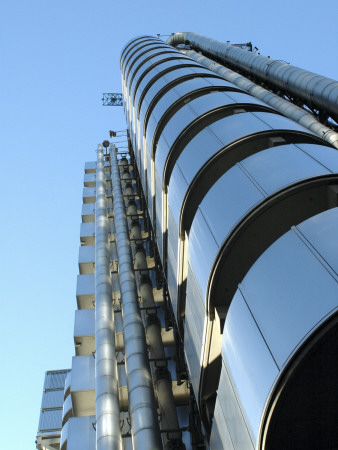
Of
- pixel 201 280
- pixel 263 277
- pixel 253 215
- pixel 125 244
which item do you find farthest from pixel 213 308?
pixel 125 244

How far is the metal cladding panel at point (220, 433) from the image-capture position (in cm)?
998

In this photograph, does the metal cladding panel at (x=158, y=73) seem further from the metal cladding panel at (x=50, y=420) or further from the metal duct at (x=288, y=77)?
the metal cladding panel at (x=50, y=420)

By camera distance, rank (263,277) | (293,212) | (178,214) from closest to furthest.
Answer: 1. (263,277)
2. (293,212)
3. (178,214)

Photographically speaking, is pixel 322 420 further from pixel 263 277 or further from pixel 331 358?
pixel 263 277

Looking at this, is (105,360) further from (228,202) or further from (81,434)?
(228,202)

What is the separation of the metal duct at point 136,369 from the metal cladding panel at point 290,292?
627 cm

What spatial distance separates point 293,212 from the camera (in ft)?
33.5

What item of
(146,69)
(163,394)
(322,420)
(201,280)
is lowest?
(322,420)

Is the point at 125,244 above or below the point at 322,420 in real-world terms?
above

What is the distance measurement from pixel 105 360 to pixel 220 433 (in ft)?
24.7

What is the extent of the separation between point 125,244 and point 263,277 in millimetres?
16244

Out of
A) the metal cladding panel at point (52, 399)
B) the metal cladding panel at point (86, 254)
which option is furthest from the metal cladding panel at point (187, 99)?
the metal cladding panel at point (52, 399)

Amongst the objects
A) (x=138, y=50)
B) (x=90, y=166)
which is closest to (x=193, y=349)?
(x=138, y=50)

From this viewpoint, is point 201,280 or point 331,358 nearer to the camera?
point 331,358
